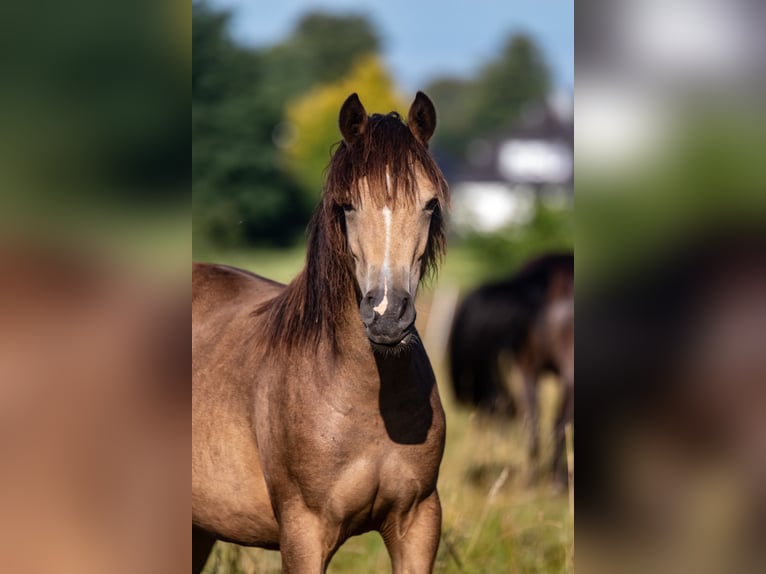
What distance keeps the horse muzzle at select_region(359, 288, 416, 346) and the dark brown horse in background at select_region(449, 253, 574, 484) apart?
614cm

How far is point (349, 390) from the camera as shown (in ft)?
10.4

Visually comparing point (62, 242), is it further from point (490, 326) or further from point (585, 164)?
point (490, 326)

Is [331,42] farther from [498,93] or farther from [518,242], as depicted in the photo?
[518,242]

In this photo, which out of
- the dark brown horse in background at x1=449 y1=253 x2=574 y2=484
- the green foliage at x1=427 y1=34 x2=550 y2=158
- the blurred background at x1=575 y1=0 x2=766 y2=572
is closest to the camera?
the blurred background at x1=575 y1=0 x2=766 y2=572

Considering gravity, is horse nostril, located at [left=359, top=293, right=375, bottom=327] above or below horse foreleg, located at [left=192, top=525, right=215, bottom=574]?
above

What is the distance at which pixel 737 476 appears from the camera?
1.49 m

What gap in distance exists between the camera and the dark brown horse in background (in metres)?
8.80

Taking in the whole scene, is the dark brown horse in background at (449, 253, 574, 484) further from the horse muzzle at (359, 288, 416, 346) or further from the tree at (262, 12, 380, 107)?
the tree at (262, 12, 380, 107)

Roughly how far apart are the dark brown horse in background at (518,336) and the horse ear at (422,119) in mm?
5760

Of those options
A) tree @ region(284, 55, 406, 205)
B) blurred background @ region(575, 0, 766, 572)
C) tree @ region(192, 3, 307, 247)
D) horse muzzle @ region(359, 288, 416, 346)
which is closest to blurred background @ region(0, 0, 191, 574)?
blurred background @ region(575, 0, 766, 572)

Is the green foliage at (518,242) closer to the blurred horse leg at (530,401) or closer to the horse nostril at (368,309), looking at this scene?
the blurred horse leg at (530,401)

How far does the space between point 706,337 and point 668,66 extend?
0.39 meters

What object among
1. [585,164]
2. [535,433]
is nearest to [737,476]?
[585,164]

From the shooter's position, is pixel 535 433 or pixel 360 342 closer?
pixel 360 342
